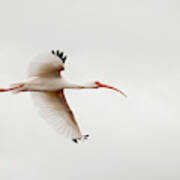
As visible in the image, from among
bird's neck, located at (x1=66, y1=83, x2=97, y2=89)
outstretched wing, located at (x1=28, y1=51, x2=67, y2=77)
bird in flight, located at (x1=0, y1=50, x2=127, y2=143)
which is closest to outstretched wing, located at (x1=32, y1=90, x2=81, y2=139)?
bird in flight, located at (x1=0, y1=50, x2=127, y2=143)

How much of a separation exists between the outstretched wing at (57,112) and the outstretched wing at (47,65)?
1944 mm

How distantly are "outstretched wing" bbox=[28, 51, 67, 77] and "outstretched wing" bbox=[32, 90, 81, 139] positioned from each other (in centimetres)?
194

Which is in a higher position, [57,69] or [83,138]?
[57,69]

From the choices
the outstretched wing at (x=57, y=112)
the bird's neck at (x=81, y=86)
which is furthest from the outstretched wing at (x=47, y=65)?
the outstretched wing at (x=57, y=112)

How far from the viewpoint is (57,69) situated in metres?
31.6

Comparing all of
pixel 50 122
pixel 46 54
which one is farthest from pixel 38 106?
pixel 46 54

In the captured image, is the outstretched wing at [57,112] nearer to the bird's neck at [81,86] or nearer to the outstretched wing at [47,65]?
the outstretched wing at [47,65]

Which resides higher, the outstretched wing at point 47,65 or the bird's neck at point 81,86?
the outstretched wing at point 47,65

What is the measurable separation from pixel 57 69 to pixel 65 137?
132 inches

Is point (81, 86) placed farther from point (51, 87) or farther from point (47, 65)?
point (47, 65)

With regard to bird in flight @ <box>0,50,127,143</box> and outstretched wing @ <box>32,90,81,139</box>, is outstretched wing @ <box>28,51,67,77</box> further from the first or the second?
outstretched wing @ <box>32,90,81,139</box>

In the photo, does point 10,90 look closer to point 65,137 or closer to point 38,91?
point 38,91

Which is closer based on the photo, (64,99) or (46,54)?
(46,54)

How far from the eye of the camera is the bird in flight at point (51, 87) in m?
31.5
